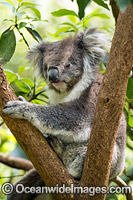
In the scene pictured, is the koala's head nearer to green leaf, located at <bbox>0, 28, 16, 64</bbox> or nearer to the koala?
the koala

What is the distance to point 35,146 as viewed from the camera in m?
2.47

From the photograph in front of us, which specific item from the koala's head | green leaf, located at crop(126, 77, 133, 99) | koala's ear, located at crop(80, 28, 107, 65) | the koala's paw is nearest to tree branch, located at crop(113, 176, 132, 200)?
green leaf, located at crop(126, 77, 133, 99)

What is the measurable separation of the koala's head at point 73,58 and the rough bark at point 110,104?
113 centimetres

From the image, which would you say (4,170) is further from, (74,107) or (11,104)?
(11,104)

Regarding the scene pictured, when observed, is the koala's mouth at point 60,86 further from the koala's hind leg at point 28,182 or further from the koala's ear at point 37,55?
the koala's hind leg at point 28,182

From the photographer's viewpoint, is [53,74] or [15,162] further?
[15,162]

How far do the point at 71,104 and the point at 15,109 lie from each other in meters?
0.86

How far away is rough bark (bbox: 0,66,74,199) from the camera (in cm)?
246

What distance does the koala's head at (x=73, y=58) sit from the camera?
3301mm

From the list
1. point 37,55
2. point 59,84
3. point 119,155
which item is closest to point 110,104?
point 59,84

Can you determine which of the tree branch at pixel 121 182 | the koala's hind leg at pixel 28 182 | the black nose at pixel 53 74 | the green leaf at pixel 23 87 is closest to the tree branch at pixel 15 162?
the koala's hind leg at pixel 28 182

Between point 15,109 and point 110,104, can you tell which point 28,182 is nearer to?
point 15,109

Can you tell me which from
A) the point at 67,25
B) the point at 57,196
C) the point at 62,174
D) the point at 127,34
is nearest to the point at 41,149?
the point at 62,174

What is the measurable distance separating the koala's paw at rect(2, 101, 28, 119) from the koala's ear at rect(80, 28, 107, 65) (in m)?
1.20
